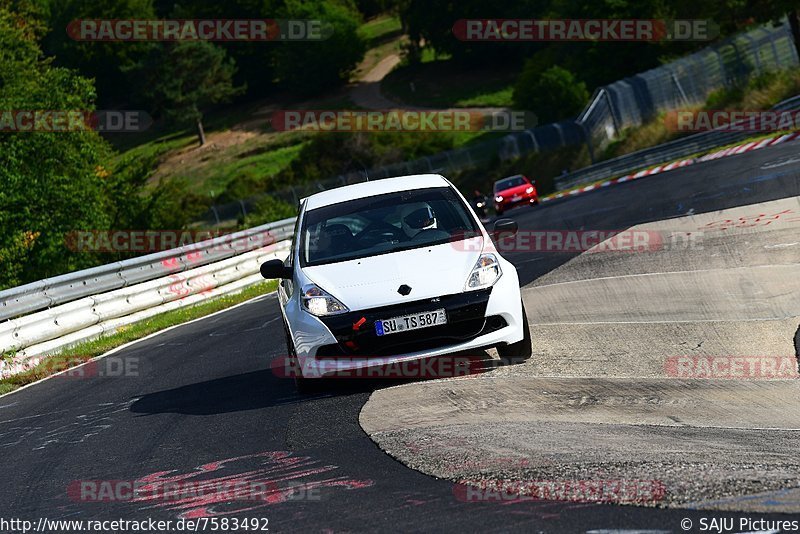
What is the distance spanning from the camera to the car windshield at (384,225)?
9.33 m

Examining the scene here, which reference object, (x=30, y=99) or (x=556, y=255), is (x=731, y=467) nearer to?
(x=556, y=255)

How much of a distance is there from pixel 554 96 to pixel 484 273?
206ft

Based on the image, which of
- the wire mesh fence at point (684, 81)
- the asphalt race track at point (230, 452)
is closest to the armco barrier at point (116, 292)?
the asphalt race track at point (230, 452)

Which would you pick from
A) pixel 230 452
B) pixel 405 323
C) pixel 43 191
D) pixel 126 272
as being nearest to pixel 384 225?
Answer: pixel 405 323

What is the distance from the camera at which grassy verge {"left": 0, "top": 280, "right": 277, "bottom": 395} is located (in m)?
13.9

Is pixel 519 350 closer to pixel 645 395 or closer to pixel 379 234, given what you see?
pixel 645 395

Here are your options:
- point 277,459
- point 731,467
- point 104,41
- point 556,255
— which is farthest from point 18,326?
point 104,41

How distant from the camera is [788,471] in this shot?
539 centimetres

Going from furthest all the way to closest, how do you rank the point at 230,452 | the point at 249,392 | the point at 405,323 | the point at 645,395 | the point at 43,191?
the point at 43,191
the point at 249,392
the point at 405,323
the point at 645,395
the point at 230,452

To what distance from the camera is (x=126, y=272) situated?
63.2 ft

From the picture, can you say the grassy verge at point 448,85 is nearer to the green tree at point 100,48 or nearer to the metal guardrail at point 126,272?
the green tree at point 100,48

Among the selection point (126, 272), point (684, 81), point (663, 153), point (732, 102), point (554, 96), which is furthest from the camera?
point (554, 96)

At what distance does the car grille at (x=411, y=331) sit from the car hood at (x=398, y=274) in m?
0.06

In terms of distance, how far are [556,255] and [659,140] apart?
26924mm
